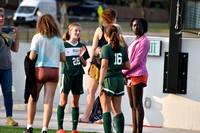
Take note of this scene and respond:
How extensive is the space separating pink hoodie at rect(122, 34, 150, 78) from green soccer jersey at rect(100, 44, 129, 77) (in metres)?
0.41

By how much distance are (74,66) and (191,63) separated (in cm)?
222

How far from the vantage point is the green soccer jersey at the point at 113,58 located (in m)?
5.85

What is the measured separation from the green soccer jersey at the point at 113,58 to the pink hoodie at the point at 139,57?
41 cm

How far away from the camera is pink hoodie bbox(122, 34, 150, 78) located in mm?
6293

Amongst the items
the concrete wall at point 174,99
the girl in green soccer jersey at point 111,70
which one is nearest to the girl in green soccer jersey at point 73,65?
the girl in green soccer jersey at point 111,70

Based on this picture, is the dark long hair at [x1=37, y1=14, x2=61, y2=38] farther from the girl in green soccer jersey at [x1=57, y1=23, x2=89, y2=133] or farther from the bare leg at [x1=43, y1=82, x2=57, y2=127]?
the bare leg at [x1=43, y1=82, x2=57, y2=127]

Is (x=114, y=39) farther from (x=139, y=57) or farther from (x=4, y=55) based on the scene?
(x=4, y=55)

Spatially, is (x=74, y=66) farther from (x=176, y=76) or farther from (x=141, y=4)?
(x=141, y=4)

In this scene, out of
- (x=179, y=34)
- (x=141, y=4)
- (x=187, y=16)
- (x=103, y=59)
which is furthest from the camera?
(x=141, y=4)

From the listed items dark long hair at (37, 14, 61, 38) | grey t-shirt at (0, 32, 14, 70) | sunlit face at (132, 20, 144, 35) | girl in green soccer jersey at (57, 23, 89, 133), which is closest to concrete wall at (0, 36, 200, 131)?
sunlit face at (132, 20, 144, 35)

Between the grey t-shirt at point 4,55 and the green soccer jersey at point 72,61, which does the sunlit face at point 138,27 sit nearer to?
the green soccer jersey at point 72,61

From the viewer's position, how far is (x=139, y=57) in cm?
629

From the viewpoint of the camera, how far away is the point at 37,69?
604 cm

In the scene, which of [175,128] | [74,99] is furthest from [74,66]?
[175,128]
